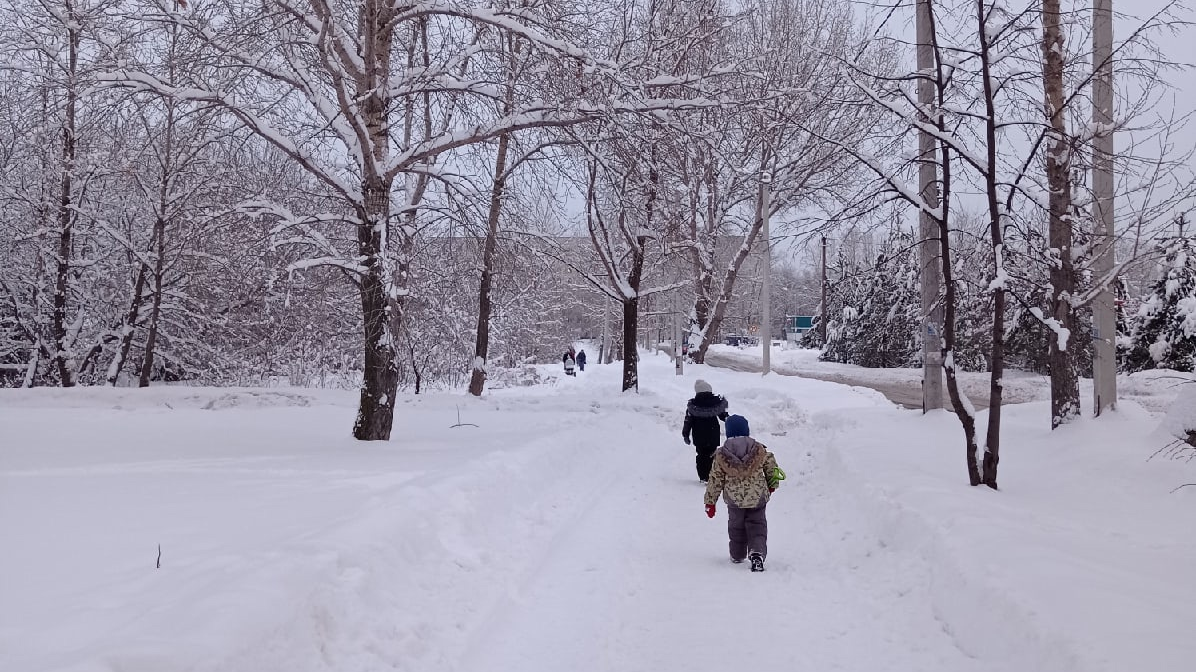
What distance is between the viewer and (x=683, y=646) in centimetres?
504

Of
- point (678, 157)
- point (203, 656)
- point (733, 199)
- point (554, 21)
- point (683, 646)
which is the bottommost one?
point (683, 646)

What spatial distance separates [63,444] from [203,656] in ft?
28.2

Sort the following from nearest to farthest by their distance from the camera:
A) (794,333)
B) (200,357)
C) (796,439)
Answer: (796,439), (200,357), (794,333)

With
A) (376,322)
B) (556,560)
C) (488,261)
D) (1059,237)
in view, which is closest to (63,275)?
(488,261)

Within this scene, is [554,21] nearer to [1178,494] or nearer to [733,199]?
[1178,494]

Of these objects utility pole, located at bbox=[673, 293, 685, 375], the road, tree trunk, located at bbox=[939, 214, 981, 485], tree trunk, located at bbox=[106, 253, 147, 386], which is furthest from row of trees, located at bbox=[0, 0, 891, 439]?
utility pole, located at bbox=[673, 293, 685, 375]

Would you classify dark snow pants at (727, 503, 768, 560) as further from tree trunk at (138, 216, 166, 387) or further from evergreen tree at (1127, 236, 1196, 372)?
evergreen tree at (1127, 236, 1196, 372)

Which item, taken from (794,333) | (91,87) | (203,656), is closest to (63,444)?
(91,87)

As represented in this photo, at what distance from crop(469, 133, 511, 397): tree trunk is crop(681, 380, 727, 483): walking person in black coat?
3730 mm

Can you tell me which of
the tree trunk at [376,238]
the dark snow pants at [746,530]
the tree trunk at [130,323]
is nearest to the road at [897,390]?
the tree trunk at [376,238]

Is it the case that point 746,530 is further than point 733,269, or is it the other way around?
point 733,269

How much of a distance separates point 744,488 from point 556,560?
179 centimetres

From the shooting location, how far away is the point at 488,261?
12.6 m

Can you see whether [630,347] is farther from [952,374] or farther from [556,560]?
[556,560]
